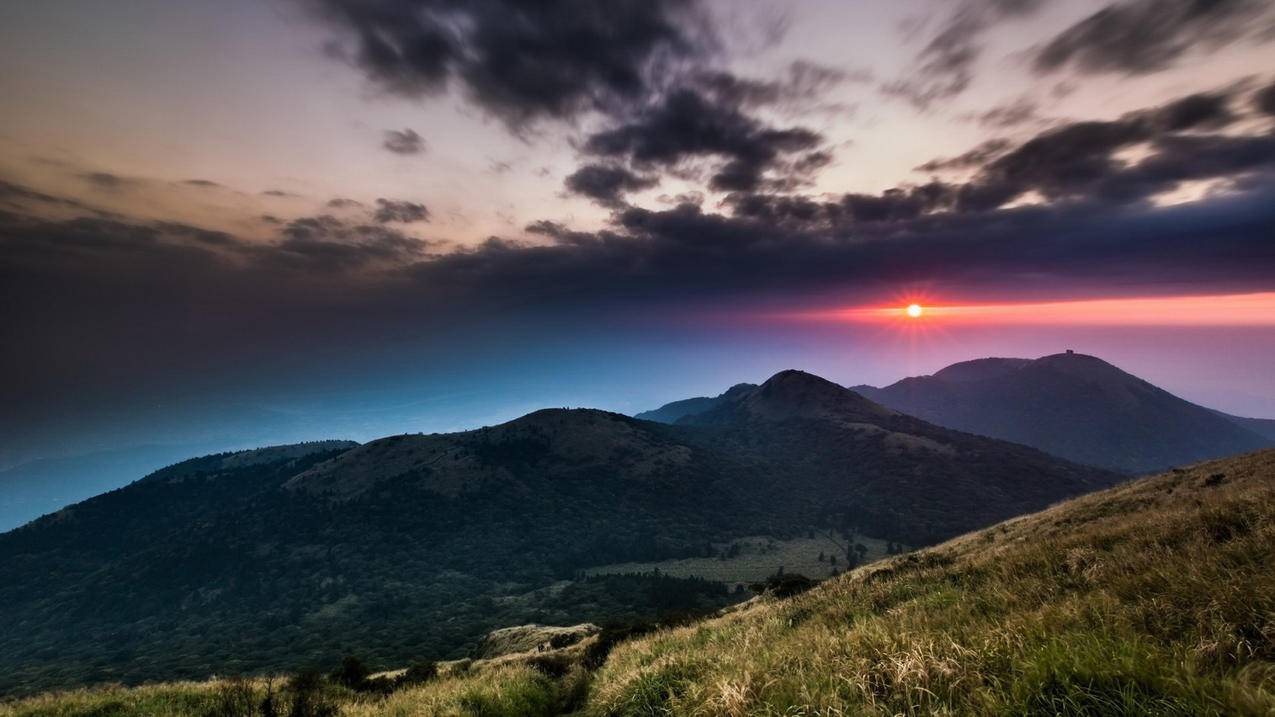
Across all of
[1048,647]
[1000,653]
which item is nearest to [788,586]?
[1000,653]

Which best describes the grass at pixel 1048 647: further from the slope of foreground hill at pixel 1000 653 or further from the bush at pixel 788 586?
the bush at pixel 788 586

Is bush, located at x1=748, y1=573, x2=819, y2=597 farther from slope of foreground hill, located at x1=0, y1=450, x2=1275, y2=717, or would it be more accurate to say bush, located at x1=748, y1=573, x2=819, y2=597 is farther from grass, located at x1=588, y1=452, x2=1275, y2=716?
grass, located at x1=588, y1=452, x2=1275, y2=716

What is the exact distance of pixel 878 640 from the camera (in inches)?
277

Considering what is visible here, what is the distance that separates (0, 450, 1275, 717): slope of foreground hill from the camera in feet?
15.0

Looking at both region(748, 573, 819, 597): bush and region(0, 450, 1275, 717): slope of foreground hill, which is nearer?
region(0, 450, 1275, 717): slope of foreground hill

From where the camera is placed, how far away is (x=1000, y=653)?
5652mm

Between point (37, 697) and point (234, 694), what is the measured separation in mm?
8524

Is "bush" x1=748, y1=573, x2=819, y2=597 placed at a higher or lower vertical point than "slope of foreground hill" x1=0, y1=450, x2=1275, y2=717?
lower

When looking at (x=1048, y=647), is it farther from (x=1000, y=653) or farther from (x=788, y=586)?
(x=788, y=586)

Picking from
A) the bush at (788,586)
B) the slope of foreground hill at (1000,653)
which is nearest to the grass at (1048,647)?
the slope of foreground hill at (1000,653)

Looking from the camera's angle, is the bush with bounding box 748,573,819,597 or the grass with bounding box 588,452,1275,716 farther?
the bush with bounding box 748,573,819,597

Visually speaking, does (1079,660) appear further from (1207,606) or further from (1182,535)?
(1182,535)

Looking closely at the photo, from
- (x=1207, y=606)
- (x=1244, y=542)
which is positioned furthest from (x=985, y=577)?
(x=1207, y=606)

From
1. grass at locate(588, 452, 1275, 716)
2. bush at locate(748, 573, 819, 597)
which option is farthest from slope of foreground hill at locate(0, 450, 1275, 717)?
bush at locate(748, 573, 819, 597)
